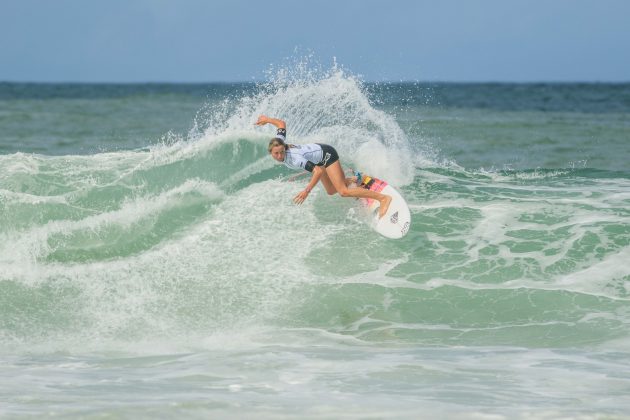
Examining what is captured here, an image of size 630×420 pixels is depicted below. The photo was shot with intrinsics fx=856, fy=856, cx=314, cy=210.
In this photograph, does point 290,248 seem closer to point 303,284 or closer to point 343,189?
point 303,284

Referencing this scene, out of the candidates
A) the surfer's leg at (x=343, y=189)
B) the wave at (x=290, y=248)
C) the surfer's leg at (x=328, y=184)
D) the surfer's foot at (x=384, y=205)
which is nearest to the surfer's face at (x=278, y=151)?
the surfer's leg at (x=343, y=189)

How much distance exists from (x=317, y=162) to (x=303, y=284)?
151cm

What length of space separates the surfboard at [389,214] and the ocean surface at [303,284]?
201 millimetres

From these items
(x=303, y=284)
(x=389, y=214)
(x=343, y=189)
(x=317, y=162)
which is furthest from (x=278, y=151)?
(x=389, y=214)

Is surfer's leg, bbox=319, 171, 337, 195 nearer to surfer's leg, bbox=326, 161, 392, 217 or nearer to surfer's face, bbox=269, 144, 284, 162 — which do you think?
surfer's leg, bbox=326, 161, 392, 217

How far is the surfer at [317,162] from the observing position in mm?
9914

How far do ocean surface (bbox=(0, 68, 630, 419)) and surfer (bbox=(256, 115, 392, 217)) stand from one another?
570 millimetres

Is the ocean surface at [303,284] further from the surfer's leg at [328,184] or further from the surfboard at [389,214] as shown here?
the surfer's leg at [328,184]

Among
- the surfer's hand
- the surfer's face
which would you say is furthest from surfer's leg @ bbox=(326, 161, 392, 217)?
the surfer's hand

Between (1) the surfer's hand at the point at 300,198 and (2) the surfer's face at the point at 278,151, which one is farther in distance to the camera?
(2) the surfer's face at the point at 278,151

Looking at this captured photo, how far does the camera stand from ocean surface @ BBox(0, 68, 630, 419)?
257 inches

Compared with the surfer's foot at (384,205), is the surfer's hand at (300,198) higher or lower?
lower

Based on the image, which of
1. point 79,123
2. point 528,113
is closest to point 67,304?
point 79,123

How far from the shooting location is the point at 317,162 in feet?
33.7
